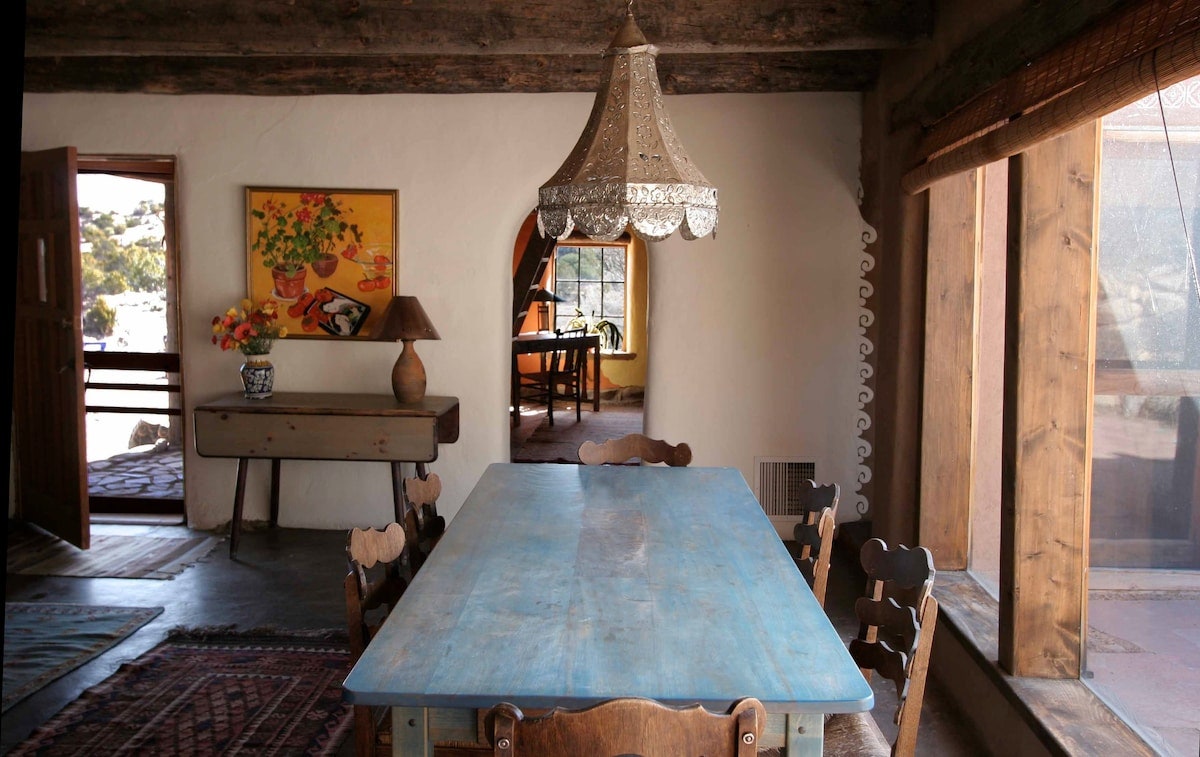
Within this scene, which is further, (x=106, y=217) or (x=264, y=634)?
(x=106, y=217)

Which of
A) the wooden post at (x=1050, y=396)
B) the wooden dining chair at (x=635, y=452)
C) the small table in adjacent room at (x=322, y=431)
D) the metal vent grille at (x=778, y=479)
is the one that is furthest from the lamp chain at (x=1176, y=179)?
the small table in adjacent room at (x=322, y=431)

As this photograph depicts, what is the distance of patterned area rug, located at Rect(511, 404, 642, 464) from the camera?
7.37 meters

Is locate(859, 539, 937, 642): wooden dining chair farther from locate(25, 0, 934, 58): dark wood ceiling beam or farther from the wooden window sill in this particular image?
locate(25, 0, 934, 58): dark wood ceiling beam

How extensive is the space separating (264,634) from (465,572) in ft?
6.52

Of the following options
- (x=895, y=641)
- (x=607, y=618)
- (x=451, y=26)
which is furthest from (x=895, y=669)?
(x=451, y=26)

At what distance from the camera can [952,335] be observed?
3.78 metres

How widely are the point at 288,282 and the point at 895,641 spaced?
4.12m

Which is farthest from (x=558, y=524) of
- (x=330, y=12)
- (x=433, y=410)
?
(x=330, y=12)

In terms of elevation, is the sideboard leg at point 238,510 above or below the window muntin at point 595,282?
below

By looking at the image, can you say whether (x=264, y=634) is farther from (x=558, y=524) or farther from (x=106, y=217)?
(x=106, y=217)

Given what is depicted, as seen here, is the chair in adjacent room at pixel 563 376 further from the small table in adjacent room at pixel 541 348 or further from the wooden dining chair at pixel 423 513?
the wooden dining chair at pixel 423 513

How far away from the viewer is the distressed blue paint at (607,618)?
65.4 inches

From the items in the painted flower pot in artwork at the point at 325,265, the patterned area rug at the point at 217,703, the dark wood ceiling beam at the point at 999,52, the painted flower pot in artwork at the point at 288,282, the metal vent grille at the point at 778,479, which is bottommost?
the patterned area rug at the point at 217,703

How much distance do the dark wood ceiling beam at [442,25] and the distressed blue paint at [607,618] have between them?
2.05 meters
